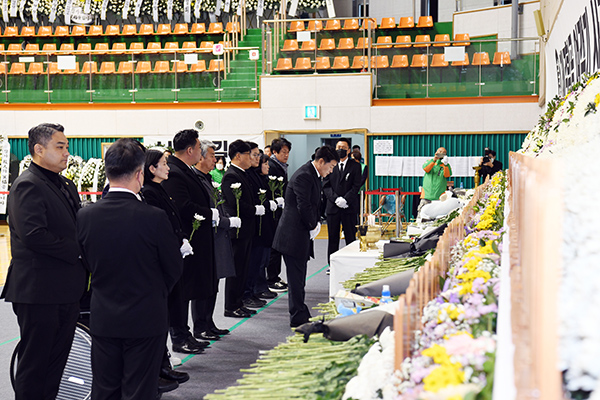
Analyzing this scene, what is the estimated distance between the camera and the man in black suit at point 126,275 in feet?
8.96

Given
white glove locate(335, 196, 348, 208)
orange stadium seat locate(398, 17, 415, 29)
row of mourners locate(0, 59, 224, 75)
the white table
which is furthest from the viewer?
orange stadium seat locate(398, 17, 415, 29)

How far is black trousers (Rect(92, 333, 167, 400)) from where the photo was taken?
9.25 feet

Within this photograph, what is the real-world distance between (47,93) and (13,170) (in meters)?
1.86

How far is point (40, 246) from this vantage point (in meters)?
3.10

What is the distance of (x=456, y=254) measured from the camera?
2.32m

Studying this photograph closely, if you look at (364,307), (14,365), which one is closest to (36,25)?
(14,365)

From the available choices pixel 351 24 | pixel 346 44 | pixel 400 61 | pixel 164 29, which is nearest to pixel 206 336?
pixel 400 61

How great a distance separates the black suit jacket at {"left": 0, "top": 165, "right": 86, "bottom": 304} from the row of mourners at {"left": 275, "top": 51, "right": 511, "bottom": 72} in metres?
9.75

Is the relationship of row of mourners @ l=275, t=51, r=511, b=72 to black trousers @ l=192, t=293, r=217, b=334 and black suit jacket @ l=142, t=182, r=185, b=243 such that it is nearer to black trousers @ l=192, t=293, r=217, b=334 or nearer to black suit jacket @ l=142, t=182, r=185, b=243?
black trousers @ l=192, t=293, r=217, b=334

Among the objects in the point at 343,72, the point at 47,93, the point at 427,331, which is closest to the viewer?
the point at 427,331

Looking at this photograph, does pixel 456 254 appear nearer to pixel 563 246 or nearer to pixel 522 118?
pixel 563 246

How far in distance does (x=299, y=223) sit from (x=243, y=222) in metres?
0.69

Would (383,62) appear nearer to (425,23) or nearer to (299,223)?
(425,23)

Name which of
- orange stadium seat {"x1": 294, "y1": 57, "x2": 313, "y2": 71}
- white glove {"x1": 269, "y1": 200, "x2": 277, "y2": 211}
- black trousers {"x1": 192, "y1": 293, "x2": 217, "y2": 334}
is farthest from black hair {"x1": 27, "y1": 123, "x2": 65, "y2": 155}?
orange stadium seat {"x1": 294, "y1": 57, "x2": 313, "y2": 71}
